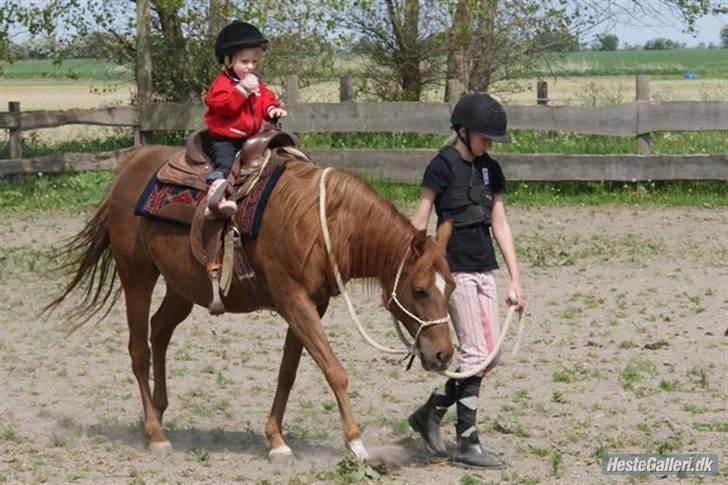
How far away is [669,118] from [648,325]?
23.6 ft

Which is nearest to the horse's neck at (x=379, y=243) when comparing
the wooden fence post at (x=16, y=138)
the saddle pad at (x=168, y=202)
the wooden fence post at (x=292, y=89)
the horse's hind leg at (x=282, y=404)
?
the horse's hind leg at (x=282, y=404)

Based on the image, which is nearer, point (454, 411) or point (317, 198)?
point (317, 198)

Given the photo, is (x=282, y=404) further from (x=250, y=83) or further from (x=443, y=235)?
(x=250, y=83)

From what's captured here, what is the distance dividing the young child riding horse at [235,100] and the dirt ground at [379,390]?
4.24ft

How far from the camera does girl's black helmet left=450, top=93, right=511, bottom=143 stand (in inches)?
226

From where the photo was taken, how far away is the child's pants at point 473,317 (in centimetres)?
581

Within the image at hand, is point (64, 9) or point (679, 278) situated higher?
point (64, 9)

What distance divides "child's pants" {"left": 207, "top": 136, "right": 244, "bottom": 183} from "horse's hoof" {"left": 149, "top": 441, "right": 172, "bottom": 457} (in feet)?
4.25

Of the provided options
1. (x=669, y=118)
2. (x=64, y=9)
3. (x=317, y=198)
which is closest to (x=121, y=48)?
(x=64, y=9)

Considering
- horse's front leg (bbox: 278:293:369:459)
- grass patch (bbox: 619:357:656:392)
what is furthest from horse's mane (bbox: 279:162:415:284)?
grass patch (bbox: 619:357:656:392)

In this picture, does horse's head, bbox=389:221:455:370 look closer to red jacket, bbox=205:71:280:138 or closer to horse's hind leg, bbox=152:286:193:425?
red jacket, bbox=205:71:280:138

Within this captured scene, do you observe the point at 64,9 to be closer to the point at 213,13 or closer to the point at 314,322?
the point at 213,13

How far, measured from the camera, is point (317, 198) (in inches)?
230

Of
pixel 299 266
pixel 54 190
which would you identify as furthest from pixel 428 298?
pixel 54 190
